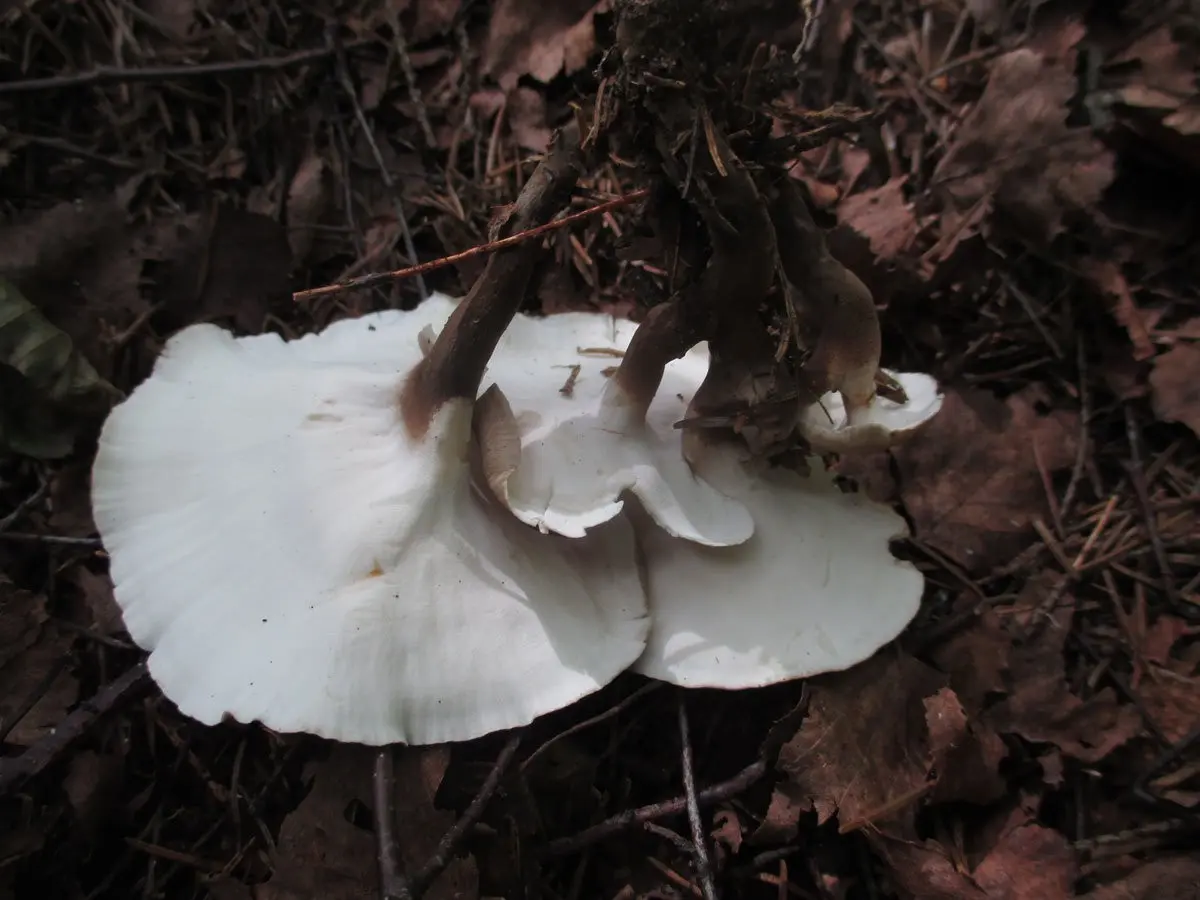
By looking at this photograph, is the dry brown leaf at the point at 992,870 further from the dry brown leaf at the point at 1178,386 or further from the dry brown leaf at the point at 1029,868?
the dry brown leaf at the point at 1178,386

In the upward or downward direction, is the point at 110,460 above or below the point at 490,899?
above

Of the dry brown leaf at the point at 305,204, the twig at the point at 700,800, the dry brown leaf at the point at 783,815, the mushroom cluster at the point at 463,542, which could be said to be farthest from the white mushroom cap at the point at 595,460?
the dry brown leaf at the point at 305,204

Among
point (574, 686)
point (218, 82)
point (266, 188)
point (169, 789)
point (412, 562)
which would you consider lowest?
point (169, 789)

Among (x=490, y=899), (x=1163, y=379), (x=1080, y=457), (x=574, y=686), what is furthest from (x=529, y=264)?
(x=1163, y=379)

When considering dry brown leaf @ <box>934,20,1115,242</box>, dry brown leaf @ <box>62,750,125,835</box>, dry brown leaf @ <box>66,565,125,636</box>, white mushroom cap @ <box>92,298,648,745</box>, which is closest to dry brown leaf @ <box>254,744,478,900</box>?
white mushroom cap @ <box>92,298,648,745</box>

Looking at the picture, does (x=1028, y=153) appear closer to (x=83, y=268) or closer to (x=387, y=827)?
(x=387, y=827)

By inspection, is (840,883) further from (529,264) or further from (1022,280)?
(1022,280)
